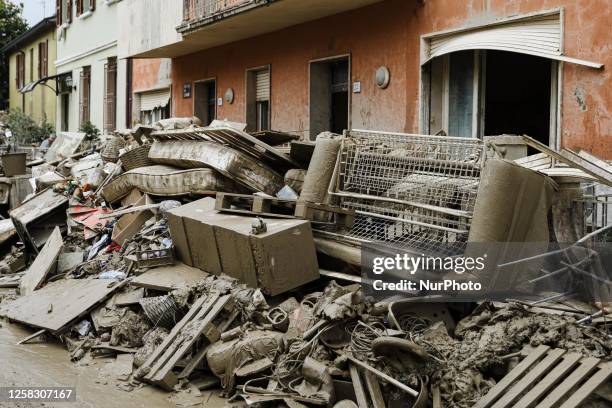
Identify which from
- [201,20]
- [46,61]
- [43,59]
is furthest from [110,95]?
[43,59]

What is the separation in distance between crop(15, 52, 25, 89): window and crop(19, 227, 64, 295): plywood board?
88.3ft

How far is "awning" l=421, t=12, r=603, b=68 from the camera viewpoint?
830 centimetres

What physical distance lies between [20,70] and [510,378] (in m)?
34.4

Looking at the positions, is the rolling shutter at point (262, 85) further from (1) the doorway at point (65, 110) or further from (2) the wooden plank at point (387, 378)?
(1) the doorway at point (65, 110)

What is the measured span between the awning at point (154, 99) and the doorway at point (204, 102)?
1.72 meters

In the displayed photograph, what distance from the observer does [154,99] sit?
769 inches

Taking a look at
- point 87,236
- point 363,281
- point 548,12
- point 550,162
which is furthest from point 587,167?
point 87,236

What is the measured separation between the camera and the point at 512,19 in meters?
8.79

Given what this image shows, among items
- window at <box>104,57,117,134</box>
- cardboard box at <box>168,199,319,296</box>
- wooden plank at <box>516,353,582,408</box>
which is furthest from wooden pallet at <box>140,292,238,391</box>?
window at <box>104,57,117,134</box>

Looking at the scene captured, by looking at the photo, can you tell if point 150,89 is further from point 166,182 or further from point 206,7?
point 166,182

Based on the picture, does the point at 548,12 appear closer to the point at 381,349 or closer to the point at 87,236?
the point at 381,349

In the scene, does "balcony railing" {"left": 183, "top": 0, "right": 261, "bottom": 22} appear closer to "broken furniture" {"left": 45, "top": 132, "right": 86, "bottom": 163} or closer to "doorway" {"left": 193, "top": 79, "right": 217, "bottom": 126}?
"doorway" {"left": 193, "top": 79, "right": 217, "bottom": 126}

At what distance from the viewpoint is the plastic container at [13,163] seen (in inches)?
593

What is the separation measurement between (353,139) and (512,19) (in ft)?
9.58
